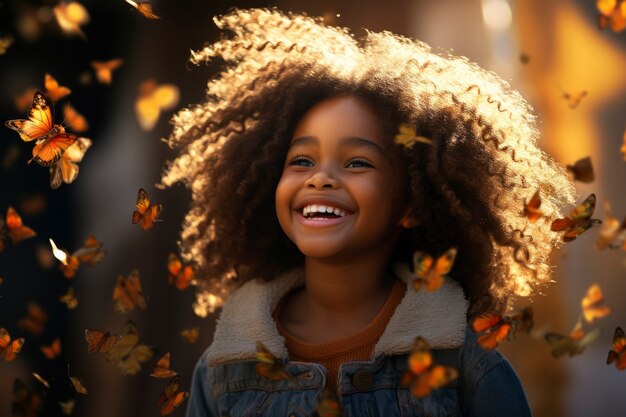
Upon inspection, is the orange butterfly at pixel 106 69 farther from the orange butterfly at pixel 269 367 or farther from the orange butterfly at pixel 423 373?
the orange butterfly at pixel 423 373

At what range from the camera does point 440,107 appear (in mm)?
2404

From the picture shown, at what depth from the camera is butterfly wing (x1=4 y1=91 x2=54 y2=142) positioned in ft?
7.23

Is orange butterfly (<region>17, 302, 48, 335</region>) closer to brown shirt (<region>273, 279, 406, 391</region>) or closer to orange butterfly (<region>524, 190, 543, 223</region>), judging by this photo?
brown shirt (<region>273, 279, 406, 391</region>)

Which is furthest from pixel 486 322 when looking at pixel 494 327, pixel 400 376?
pixel 400 376

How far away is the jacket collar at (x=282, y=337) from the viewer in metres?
2.18

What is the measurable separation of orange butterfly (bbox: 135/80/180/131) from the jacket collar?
6.11ft

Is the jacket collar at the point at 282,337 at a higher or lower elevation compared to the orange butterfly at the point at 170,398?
higher

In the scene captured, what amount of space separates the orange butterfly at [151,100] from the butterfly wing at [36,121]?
191 cm

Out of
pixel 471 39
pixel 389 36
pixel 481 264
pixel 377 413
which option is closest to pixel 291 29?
pixel 389 36

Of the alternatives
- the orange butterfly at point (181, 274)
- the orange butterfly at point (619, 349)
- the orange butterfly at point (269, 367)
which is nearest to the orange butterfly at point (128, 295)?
the orange butterfly at point (181, 274)

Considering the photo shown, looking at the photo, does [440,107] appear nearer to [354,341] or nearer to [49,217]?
[354,341]

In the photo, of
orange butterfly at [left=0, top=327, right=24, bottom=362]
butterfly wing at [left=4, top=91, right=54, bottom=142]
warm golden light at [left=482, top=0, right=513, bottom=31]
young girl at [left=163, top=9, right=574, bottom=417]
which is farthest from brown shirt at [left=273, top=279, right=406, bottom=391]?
warm golden light at [left=482, top=0, right=513, bottom=31]

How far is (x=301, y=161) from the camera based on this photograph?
2.33 metres

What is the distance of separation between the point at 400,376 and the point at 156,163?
7.44 feet
